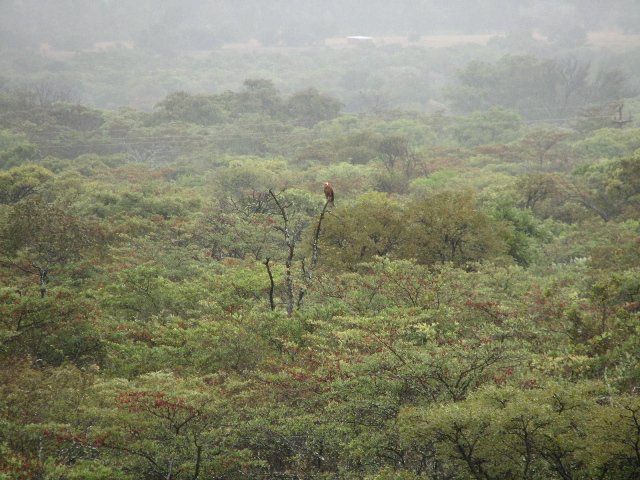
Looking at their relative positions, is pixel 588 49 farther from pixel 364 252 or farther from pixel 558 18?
pixel 364 252

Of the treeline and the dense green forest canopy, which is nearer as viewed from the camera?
the treeline

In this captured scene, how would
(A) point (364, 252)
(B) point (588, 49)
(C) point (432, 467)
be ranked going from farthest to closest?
1. (B) point (588, 49)
2. (A) point (364, 252)
3. (C) point (432, 467)

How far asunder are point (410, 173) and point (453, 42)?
11649cm

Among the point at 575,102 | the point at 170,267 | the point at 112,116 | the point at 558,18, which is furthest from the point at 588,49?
the point at 170,267

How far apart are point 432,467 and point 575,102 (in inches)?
3341

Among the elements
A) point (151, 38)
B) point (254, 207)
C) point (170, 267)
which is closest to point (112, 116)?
point (254, 207)

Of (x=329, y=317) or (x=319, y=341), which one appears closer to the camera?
(x=319, y=341)

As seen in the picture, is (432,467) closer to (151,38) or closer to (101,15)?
(151,38)

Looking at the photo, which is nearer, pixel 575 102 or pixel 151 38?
pixel 575 102

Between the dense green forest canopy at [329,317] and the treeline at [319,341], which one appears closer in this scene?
the treeline at [319,341]

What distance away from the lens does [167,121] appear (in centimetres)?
Answer: 6994

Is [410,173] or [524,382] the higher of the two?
[524,382]

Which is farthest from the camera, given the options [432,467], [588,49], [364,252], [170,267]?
[588,49]

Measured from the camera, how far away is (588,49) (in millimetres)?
133250
